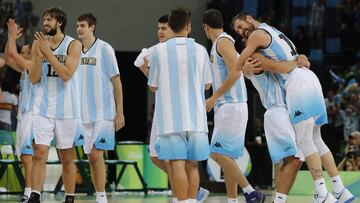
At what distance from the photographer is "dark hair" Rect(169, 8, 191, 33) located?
341 inches

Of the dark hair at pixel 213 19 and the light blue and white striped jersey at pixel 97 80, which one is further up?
the dark hair at pixel 213 19

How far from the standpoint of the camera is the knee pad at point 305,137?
9.58 m

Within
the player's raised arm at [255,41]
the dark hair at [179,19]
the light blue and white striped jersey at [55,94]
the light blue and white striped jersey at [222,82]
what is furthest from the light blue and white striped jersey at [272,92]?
the light blue and white striped jersey at [55,94]

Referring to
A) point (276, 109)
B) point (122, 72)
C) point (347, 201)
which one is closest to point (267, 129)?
point (276, 109)

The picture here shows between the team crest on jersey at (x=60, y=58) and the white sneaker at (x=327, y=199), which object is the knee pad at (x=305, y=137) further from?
the team crest on jersey at (x=60, y=58)

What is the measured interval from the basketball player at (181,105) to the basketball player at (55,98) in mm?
1862

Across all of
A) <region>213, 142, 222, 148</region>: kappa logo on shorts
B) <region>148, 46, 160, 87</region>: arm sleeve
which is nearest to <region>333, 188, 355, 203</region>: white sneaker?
<region>213, 142, 222, 148</region>: kappa logo on shorts

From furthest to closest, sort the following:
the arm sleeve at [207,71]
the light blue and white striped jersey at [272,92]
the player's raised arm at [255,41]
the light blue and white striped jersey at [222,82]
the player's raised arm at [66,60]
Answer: the light blue and white striped jersey at [222,82]
the player's raised arm at [66,60]
the light blue and white striped jersey at [272,92]
the player's raised arm at [255,41]
the arm sleeve at [207,71]

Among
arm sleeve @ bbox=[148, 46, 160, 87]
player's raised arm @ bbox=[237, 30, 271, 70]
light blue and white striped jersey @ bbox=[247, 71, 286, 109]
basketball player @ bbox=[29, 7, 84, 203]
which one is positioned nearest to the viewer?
arm sleeve @ bbox=[148, 46, 160, 87]

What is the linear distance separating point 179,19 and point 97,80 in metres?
3.00

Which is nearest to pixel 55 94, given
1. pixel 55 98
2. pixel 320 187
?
pixel 55 98

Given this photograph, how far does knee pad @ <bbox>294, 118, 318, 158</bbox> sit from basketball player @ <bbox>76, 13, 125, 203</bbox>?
2.67 m

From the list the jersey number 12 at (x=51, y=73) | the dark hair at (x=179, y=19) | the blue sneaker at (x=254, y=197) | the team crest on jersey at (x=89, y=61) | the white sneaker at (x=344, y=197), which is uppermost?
the dark hair at (x=179, y=19)

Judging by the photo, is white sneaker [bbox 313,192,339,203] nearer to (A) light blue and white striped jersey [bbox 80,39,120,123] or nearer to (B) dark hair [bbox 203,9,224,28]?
(B) dark hair [bbox 203,9,224,28]
